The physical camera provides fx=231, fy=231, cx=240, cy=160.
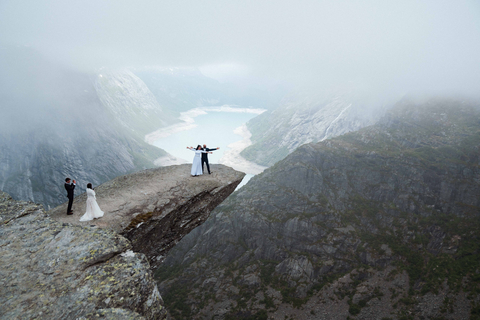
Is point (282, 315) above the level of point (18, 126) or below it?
below

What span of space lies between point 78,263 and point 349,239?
142 m

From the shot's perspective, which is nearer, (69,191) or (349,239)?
(69,191)

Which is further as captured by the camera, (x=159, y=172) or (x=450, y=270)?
(x=450, y=270)

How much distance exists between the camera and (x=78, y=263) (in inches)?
549

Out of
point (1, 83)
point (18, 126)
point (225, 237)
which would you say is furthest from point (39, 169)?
point (225, 237)

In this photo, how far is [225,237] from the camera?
459 ft

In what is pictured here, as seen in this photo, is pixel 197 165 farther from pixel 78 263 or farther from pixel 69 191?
pixel 78 263

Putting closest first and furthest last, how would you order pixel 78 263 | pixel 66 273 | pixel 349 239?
pixel 66 273
pixel 78 263
pixel 349 239

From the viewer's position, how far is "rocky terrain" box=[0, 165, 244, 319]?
11734 mm

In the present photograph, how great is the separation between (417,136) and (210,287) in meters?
184

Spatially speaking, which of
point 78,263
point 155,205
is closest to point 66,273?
point 78,263

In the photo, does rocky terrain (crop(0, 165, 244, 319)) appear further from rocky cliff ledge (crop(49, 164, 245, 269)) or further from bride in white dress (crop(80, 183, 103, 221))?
bride in white dress (crop(80, 183, 103, 221))

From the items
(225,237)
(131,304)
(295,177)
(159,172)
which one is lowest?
(225,237)

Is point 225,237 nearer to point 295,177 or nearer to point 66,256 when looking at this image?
point 295,177
